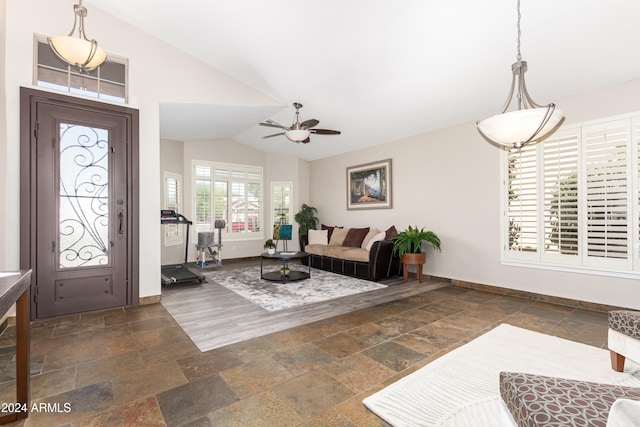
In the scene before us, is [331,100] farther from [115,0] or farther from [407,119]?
[115,0]

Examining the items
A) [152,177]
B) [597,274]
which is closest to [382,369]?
[597,274]

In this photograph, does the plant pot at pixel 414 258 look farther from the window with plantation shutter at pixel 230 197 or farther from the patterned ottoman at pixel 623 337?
the window with plantation shutter at pixel 230 197

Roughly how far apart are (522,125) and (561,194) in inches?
113

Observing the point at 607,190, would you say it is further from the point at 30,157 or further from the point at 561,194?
the point at 30,157

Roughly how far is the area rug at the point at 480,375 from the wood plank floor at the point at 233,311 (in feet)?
4.98

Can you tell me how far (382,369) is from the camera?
7.83 feet

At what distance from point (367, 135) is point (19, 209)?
18.8 ft

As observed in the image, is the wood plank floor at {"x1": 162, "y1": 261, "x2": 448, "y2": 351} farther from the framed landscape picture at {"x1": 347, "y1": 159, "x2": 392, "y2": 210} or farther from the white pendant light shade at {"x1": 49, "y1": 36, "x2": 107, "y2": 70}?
the white pendant light shade at {"x1": 49, "y1": 36, "x2": 107, "y2": 70}

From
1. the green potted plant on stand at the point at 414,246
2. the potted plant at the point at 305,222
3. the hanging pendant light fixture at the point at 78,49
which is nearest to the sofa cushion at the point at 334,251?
the green potted plant on stand at the point at 414,246

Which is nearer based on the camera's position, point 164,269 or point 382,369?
point 382,369

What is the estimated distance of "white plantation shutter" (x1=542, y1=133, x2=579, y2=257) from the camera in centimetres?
407

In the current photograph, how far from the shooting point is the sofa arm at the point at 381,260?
562 cm

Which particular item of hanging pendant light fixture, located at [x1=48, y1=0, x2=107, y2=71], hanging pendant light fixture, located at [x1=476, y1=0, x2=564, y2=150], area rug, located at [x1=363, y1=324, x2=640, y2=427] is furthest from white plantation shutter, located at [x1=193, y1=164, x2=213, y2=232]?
hanging pendant light fixture, located at [x1=476, y1=0, x2=564, y2=150]

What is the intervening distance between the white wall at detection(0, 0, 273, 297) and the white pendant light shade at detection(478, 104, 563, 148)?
4190 millimetres
